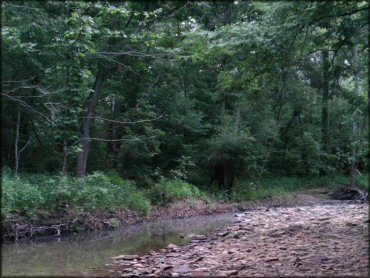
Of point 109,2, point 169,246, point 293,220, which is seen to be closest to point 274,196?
point 293,220

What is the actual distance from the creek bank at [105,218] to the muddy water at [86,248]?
0.43 metres

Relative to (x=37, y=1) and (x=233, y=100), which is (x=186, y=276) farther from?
(x=233, y=100)

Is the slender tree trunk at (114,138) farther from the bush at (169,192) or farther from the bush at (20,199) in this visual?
the bush at (20,199)

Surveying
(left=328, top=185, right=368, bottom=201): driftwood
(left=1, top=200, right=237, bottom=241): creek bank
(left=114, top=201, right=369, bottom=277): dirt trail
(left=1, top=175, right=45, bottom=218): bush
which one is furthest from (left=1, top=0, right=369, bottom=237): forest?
(left=114, top=201, right=369, bottom=277): dirt trail

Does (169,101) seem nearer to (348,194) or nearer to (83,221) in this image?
(348,194)

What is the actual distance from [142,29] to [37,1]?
6378 millimetres

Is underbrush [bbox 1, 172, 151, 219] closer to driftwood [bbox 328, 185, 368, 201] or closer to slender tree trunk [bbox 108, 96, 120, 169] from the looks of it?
slender tree trunk [bbox 108, 96, 120, 169]

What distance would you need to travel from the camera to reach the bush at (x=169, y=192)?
17562 mm

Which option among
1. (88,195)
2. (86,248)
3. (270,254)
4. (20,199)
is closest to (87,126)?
(88,195)

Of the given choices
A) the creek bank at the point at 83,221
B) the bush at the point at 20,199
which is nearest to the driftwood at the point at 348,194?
the creek bank at the point at 83,221

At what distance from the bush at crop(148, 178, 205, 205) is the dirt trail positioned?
20.4 feet

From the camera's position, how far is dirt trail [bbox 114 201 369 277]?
650cm

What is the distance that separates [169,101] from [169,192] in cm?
693

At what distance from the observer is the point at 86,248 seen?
10258 millimetres
